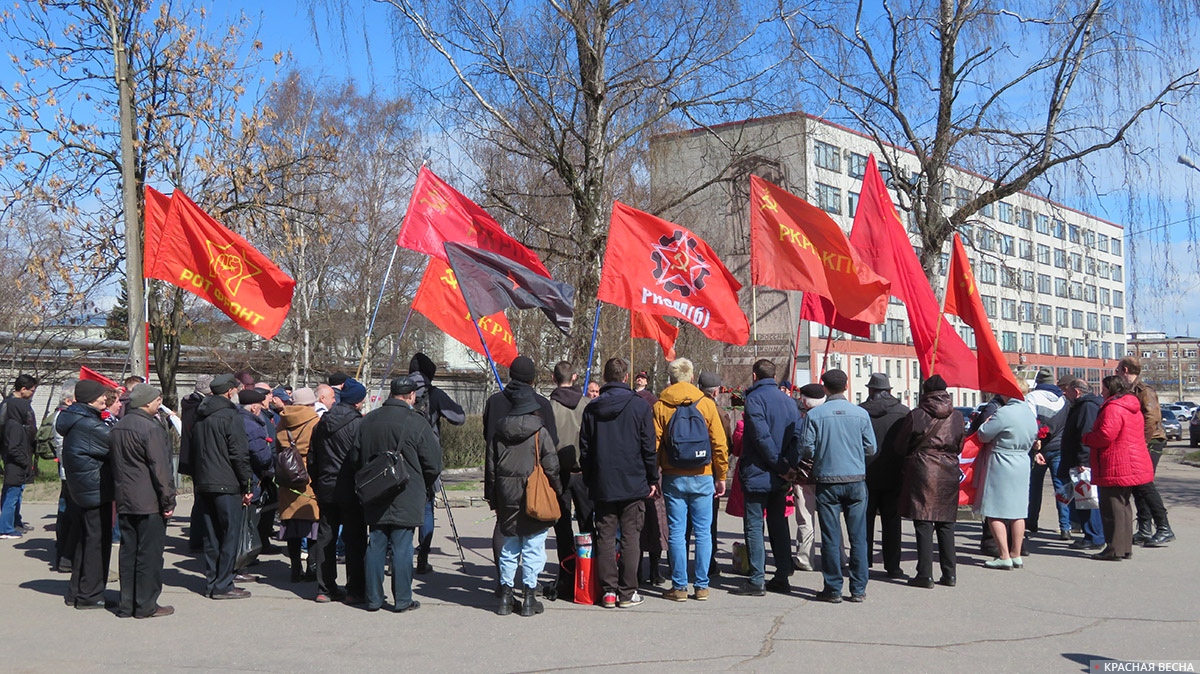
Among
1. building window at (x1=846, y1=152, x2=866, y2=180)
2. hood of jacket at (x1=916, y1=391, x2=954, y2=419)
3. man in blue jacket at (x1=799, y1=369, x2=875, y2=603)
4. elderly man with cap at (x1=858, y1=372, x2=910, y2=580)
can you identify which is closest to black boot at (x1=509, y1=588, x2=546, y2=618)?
man in blue jacket at (x1=799, y1=369, x2=875, y2=603)

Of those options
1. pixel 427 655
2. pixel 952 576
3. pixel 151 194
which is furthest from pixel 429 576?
pixel 151 194

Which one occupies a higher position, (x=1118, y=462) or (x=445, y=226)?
(x=445, y=226)

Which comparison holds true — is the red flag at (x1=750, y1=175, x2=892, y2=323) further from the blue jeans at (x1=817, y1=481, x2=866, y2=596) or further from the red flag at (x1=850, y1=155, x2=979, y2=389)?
the blue jeans at (x1=817, y1=481, x2=866, y2=596)

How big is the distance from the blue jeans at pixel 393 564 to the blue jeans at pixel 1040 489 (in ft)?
23.2

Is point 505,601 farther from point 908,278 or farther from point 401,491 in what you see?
point 908,278

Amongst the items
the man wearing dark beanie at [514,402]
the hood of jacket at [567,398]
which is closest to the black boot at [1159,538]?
the hood of jacket at [567,398]

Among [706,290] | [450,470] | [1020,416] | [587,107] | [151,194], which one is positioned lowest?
[450,470]

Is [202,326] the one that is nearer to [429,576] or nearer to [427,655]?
[429,576]

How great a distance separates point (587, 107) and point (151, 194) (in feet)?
24.6

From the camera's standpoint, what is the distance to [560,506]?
7.89 m

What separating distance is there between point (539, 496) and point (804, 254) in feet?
15.1

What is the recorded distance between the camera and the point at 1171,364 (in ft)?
447

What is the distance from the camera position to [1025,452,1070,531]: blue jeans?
11.2 meters

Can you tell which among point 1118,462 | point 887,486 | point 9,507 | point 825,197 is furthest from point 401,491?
point 825,197
